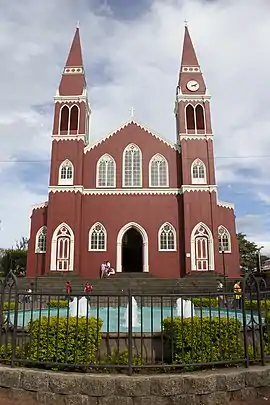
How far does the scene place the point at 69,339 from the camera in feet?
18.5

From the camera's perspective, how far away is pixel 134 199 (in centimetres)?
2809

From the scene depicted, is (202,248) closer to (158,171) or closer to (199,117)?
(158,171)

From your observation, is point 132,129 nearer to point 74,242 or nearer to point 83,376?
point 74,242

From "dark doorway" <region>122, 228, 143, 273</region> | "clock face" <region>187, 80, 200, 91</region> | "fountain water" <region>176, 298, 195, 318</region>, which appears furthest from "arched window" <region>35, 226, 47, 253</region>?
"fountain water" <region>176, 298, 195, 318</region>

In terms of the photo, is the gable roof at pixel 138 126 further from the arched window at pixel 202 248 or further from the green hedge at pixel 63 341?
the green hedge at pixel 63 341

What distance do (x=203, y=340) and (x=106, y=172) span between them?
941 inches

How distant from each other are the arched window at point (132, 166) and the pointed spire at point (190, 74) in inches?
265

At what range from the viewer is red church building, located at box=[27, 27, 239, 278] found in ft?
88.3

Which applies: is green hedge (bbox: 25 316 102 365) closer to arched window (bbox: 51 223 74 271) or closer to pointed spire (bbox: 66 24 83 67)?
arched window (bbox: 51 223 74 271)

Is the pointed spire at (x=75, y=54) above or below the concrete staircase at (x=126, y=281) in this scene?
above

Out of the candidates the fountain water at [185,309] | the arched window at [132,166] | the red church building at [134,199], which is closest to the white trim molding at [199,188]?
the red church building at [134,199]

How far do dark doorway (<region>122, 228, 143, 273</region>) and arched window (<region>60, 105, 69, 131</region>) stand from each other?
10.3 m

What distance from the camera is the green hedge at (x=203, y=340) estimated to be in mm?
5629

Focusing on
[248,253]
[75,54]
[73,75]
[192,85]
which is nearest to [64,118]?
[73,75]
